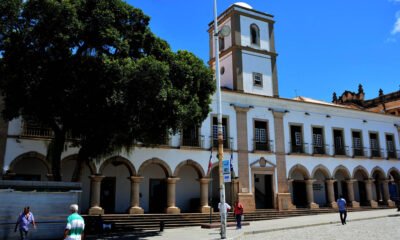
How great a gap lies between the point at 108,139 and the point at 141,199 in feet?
28.1

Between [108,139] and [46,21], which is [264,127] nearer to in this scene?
[108,139]

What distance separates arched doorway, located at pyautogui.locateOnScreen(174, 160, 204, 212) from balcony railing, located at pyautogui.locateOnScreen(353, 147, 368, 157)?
12723 millimetres

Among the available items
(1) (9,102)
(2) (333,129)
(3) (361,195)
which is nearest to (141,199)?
(1) (9,102)

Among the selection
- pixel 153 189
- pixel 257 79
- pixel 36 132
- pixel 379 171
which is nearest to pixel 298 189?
pixel 379 171

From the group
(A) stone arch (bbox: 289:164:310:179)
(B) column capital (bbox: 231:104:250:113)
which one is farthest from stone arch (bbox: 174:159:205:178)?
(A) stone arch (bbox: 289:164:310:179)

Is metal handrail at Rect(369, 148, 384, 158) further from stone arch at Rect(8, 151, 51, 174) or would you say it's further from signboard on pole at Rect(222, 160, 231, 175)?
stone arch at Rect(8, 151, 51, 174)

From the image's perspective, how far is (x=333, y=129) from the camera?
28453 millimetres

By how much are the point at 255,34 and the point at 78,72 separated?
1666 centimetres

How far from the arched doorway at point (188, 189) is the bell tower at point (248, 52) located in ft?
20.1

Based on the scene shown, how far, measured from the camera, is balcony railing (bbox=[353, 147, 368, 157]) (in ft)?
96.0

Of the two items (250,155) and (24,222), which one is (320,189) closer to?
(250,155)

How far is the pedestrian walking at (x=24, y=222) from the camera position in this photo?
12289mm

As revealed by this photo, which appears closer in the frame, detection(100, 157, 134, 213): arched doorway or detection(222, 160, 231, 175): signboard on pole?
detection(222, 160, 231, 175): signboard on pole

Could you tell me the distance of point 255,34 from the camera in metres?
27.5
